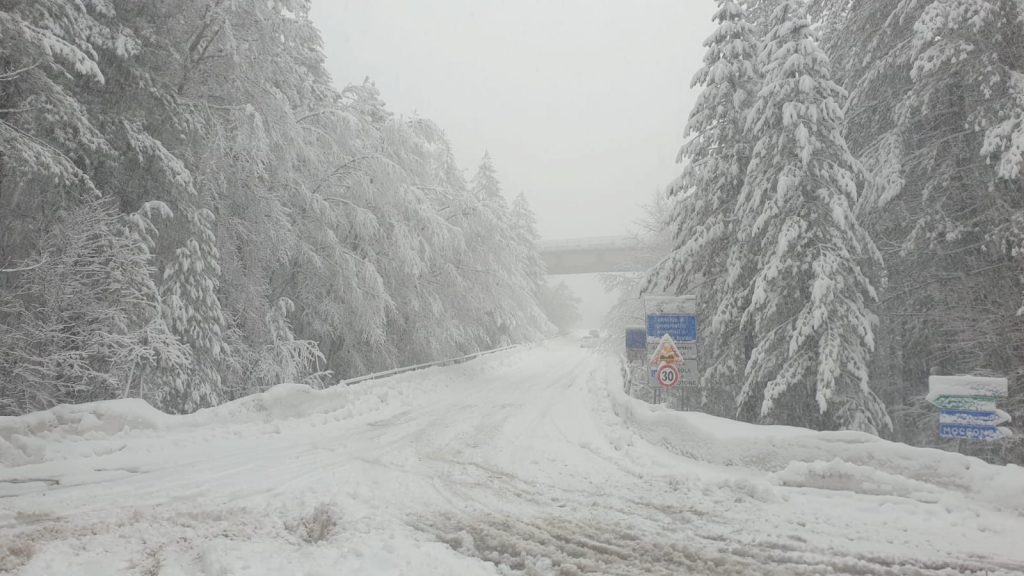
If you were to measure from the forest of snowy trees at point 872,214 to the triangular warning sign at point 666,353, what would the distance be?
164cm

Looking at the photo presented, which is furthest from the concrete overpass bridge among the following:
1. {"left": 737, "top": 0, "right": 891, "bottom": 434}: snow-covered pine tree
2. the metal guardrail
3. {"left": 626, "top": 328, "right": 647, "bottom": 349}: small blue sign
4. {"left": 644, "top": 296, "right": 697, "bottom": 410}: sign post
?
{"left": 644, "top": 296, "right": 697, "bottom": 410}: sign post

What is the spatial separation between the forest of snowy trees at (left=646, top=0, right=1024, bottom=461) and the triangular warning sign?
5.40 ft

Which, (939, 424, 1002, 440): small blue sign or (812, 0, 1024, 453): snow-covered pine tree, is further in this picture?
(812, 0, 1024, 453): snow-covered pine tree

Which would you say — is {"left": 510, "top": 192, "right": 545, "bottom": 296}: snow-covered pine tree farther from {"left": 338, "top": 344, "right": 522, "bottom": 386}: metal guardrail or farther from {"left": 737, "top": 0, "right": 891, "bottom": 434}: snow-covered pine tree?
{"left": 737, "top": 0, "right": 891, "bottom": 434}: snow-covered pine tree

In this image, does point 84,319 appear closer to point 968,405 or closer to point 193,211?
point 193,211

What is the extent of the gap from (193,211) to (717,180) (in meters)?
12.3

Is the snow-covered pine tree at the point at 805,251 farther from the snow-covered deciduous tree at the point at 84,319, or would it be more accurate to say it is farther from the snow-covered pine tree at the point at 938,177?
the snow-covered deciduous tree at the point at 84,319

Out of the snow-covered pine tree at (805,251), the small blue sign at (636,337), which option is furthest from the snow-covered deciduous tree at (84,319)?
the small blue sign at (636,337)

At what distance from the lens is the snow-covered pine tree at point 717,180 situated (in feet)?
45.7

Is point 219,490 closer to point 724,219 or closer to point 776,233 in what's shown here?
point 776,233

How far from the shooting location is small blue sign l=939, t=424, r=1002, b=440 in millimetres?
6184

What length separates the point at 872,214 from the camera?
39.3 feet

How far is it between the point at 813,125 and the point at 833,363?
4.89m

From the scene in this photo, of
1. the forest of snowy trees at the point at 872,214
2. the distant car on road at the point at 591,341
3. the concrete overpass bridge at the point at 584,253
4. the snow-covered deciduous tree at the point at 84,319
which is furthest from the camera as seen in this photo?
the concrete overpass bridge at the point at 584,253
